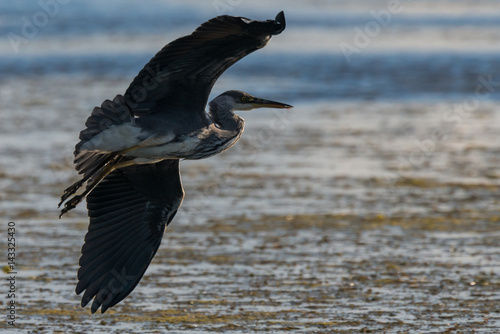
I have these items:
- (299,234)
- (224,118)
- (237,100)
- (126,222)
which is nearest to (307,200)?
(299,234)

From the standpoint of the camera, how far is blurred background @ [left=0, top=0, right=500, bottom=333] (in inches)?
267

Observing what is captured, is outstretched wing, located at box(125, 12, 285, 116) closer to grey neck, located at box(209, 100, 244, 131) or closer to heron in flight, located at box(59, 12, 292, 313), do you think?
heron in flight, located at box(59, 12, 292, 313)

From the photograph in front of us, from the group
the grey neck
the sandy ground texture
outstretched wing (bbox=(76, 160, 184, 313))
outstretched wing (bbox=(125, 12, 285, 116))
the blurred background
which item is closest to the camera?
outstretched wing (bbox=(125, 12, 285, 116))

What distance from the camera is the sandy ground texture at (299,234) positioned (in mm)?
6594

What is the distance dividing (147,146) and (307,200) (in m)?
3.77

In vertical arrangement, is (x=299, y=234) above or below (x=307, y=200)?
below

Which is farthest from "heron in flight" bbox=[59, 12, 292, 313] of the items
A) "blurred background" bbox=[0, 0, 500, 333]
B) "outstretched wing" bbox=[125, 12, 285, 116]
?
"blurred background" bbox=[0, 0, 500, 333]

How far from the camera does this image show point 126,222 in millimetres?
6793

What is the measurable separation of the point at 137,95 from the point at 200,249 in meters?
2.11

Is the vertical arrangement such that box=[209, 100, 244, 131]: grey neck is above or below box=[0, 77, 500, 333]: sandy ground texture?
above

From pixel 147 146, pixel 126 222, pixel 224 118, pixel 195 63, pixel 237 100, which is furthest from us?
pixel 237 100

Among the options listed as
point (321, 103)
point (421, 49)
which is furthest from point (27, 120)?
point (421, 49)

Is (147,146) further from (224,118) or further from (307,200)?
(307,200)

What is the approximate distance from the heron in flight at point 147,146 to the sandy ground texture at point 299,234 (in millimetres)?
401
